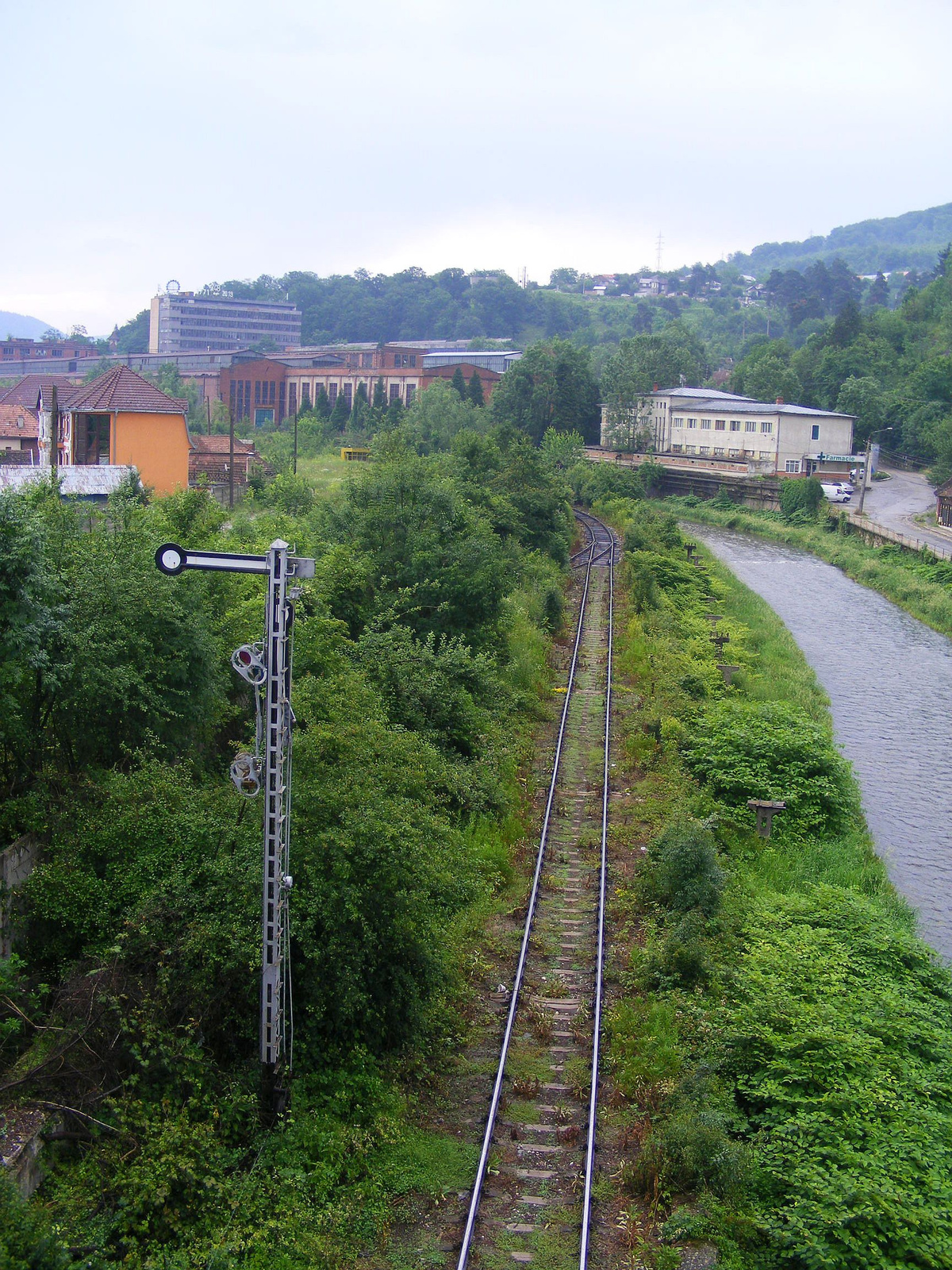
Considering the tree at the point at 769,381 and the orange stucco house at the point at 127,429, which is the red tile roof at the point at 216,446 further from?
the tree at the point at 769,381

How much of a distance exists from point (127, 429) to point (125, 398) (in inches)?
42.3

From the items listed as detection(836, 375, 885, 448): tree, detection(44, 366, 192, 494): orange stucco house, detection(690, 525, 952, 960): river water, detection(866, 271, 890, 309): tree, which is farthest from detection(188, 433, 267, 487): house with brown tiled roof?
detection(866, 271, 890, 309): tree

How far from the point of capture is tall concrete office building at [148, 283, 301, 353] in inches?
5984

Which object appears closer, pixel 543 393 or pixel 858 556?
pixel 858 556

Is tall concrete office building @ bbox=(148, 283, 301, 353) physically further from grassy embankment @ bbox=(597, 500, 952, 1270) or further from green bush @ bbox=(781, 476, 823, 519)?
grassy embankment @ bbox=(597, 500, 952, 1270)

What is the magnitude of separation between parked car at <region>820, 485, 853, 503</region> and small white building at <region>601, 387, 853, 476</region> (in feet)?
23.9

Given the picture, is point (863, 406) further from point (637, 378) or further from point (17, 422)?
point (17, 422)

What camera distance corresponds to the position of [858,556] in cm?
5159

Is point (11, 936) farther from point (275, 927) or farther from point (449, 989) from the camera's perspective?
point (449, 989)

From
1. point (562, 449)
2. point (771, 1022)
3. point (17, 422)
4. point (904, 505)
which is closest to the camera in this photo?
point (771, 1022)

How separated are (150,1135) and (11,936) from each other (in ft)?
9.24

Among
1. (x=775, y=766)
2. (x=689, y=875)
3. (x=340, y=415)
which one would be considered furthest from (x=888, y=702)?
(x=340, y=415)

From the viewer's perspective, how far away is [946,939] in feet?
55.4

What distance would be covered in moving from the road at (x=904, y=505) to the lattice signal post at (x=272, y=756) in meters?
45.1
